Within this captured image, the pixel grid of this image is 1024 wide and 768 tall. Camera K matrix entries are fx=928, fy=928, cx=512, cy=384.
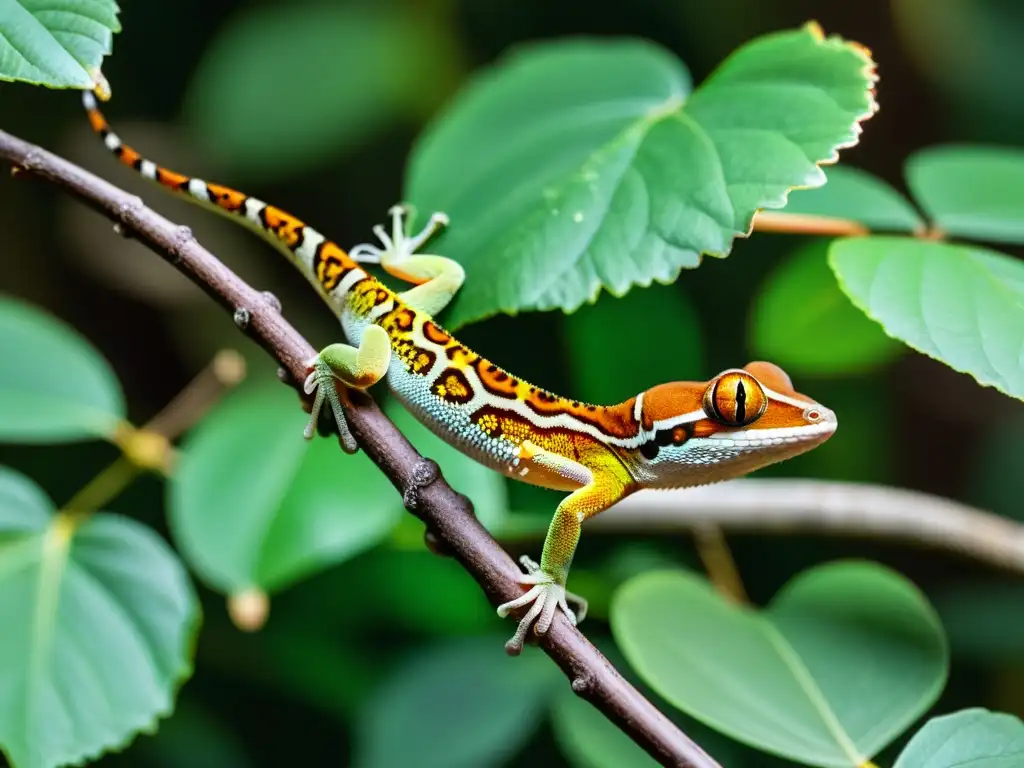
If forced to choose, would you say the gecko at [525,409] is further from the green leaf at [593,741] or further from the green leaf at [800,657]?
the green leaf at [593,741]

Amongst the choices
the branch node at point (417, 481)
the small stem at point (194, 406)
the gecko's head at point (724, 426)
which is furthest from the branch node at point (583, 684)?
the small stem at point (194, 406)

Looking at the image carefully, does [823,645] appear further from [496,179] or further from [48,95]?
[48,95]

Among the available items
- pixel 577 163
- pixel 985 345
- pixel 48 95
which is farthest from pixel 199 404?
pixel 48 95

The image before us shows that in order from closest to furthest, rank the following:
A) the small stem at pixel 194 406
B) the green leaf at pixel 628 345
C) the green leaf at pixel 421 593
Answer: the green leaf at pixel 628 345 → the small stem at pixel 194 406 → the green leaf at pixel 421 593

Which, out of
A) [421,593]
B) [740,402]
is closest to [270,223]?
[740,402]

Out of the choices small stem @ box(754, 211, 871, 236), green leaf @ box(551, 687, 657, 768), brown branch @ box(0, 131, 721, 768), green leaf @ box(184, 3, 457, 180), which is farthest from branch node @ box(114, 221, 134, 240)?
green leaf @ box(184, 3, 457, 180)

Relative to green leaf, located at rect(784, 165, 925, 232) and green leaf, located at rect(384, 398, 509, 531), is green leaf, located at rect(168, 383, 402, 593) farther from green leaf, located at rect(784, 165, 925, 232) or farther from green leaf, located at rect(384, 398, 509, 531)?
green leaf, located at rect(784, 165, 925, 232)
